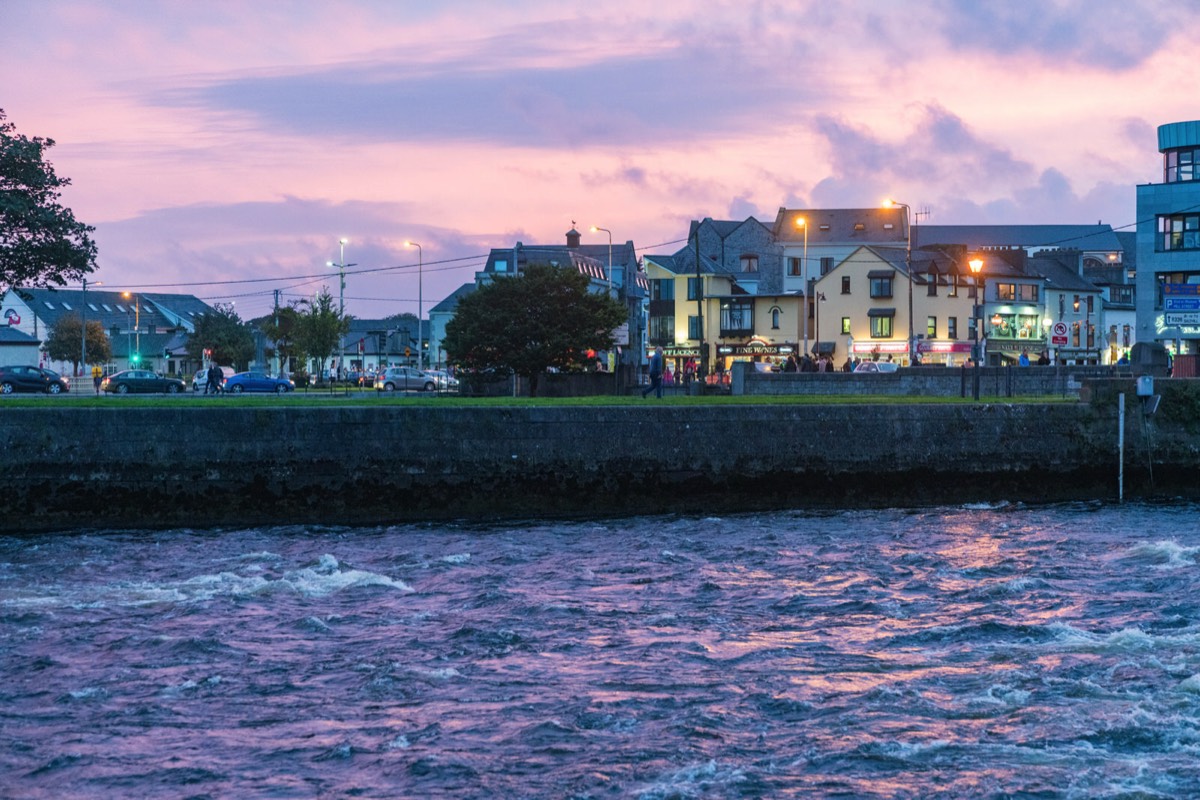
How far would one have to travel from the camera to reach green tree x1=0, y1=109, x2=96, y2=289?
131 feet

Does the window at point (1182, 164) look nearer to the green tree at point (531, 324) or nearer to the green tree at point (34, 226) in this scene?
the green tree at point (531, 324)

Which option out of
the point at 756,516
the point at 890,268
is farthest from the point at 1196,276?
the point at 756,516

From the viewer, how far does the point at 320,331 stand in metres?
88.6

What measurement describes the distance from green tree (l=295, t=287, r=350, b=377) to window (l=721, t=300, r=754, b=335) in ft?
96.2

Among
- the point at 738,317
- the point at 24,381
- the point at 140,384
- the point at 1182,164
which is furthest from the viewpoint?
the point at 738,317

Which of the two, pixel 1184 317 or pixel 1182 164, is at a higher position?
pixel 1182 164

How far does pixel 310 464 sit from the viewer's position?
86.6 ft

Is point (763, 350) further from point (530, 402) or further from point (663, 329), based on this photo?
point (530, 402)

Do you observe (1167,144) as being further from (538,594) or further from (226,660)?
(226,660)

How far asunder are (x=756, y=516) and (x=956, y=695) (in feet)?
46.8

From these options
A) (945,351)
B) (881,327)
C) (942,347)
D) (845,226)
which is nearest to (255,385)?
(881,327)

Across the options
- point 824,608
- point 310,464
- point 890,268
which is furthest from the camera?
point 890,268

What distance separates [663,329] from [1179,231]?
148ft

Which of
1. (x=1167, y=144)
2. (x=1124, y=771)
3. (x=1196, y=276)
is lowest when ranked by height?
(x=1124, y=771)
